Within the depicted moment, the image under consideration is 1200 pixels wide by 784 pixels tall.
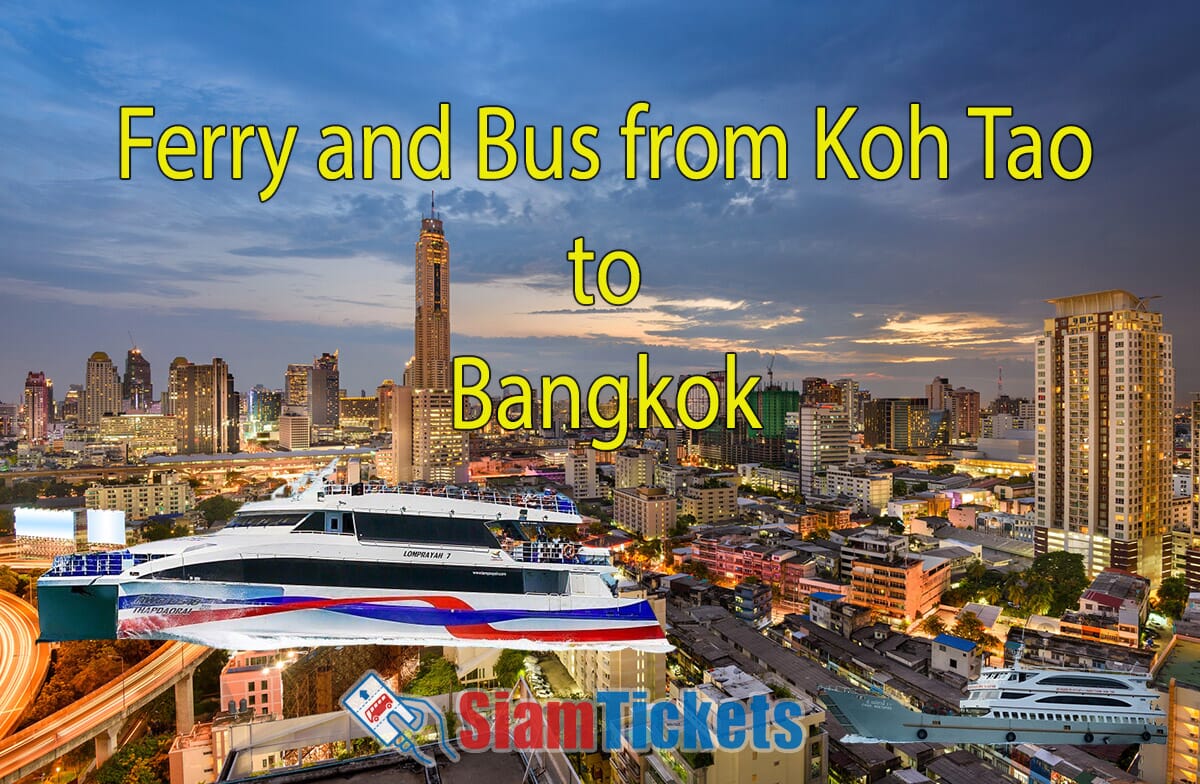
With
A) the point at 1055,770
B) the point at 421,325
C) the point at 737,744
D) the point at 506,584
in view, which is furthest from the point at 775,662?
the point at 421,325

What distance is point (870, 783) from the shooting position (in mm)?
7574

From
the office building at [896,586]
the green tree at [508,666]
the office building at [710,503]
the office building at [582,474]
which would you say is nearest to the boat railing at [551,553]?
the green tree at [508,666]

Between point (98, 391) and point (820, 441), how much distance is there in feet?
166

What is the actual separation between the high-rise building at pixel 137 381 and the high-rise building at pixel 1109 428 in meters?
62.2

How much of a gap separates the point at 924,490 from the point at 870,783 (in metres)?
25.4

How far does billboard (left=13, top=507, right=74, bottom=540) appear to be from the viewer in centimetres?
967

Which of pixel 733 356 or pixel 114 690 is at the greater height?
pixel 733 356

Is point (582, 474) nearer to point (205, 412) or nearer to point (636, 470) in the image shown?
point (636, 470)

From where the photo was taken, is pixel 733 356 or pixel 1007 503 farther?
pixel 1007 503

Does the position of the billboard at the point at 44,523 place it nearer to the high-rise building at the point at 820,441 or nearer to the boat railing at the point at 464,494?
the boat railing at the point at 464,494

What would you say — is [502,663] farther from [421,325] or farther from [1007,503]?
[421,325]

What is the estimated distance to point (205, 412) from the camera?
140 feet

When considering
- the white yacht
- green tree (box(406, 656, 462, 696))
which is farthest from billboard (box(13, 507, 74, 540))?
the white yacht

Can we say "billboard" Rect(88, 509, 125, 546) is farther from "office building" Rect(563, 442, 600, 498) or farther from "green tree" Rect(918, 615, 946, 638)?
"office building" Rect(563, 442, 600, 498)
